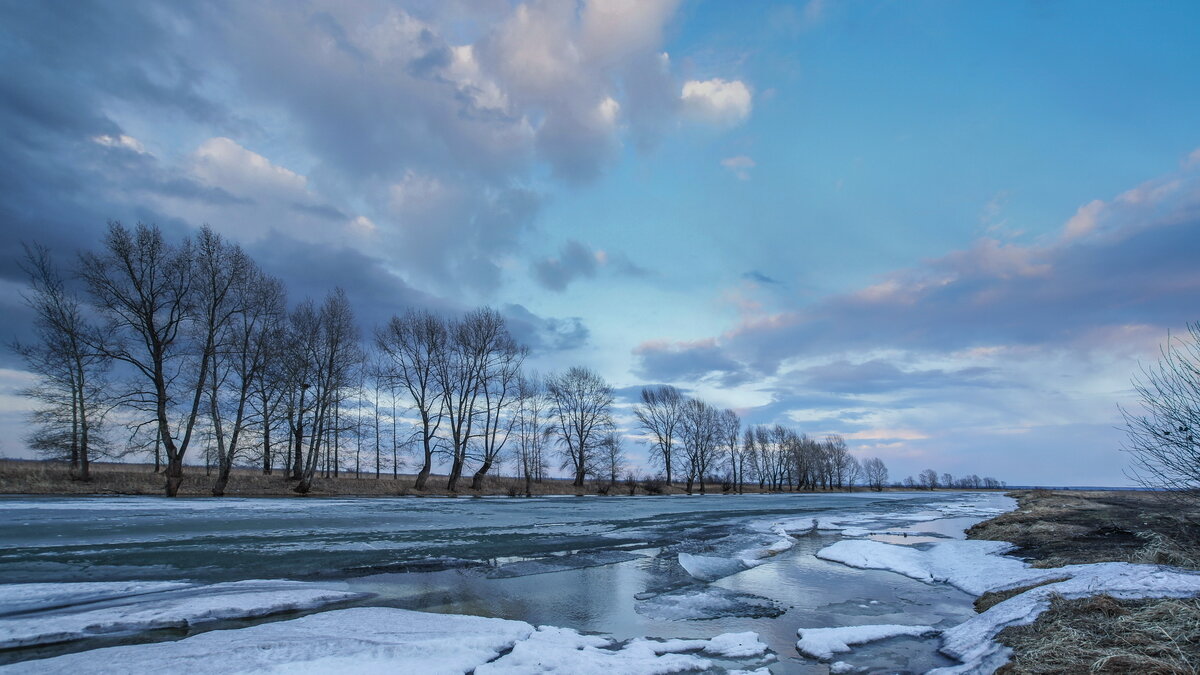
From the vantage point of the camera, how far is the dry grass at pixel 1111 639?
13.8 ft

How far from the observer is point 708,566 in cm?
1169

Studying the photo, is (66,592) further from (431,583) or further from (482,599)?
(482,599)

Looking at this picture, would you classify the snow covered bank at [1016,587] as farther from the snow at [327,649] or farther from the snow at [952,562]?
the snow at [327,649]

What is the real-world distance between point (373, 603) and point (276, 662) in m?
2.62

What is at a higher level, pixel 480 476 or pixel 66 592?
pixel 66 592

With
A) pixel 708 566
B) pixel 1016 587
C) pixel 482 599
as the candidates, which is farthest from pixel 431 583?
pixel 1016 587

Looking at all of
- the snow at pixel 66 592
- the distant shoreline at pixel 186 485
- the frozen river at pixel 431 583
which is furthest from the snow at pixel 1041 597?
the distant shoreline at pixel 186 485

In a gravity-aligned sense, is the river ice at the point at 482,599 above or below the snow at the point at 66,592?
below

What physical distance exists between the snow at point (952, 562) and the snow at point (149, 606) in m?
10.3

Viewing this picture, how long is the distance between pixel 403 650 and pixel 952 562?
12.0 metres

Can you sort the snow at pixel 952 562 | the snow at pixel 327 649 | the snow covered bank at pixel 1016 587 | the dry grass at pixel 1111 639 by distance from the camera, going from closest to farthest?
the dry grass at pixel 1111 639 → the snow at pixel 327 649 → the snow covered bank at pixel 1016 587 → the snow at pixel 952 562

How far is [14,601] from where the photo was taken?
653 centimetres

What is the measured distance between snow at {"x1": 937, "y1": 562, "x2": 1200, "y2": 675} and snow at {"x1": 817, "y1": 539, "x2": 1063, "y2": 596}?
132cm

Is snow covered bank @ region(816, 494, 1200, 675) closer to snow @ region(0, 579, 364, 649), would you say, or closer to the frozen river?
the frozen river
